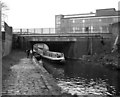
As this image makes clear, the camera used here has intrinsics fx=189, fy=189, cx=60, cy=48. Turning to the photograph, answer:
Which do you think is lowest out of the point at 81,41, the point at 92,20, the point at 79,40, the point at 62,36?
the point at 81,41

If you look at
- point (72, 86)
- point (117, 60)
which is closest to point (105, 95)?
point (72, 86)

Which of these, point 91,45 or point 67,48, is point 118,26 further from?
point 67,48

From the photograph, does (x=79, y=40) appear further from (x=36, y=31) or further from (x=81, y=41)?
(x=36, y=31)

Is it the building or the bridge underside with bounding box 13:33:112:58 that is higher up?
the building

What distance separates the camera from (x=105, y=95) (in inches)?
480

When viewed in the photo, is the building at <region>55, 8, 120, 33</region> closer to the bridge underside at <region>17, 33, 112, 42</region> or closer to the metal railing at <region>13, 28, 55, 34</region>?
the metal railing at <region>13, 28, 55, 34</region>

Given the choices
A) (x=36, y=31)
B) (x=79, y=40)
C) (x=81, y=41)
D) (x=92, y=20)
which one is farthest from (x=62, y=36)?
(x=92, y=20)

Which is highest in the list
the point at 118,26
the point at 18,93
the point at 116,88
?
the point at 118,26

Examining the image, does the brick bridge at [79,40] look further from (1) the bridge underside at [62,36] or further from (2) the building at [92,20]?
(2) the building at [92,20]

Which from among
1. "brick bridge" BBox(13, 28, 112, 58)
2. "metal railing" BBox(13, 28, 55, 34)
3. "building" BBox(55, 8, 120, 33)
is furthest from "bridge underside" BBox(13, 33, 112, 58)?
"building" BBox(55, 8, 120, 33)

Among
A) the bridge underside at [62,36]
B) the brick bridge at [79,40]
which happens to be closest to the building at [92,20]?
the bridge underside at [62,36]

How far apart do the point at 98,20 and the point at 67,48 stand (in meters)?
28.6

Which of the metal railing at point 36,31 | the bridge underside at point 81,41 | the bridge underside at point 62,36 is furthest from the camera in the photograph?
the metal railing at point 36,31

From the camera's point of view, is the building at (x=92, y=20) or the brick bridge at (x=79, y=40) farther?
the building at (x=92, y=20)
